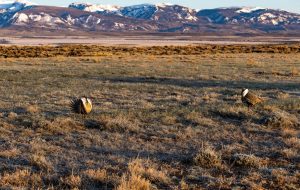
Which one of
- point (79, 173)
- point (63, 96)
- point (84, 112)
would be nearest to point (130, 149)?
point (79, 173)


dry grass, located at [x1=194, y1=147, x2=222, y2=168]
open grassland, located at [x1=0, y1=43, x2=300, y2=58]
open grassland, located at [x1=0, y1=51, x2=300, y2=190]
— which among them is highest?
dry grass, located at [x1=194, y1=147, x2=222, y2=168]

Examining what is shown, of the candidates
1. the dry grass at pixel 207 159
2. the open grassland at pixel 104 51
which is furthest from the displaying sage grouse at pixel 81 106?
the open grassland at pixel 104 51

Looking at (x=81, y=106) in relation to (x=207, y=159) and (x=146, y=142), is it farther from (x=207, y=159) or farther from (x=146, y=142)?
(x=207, y=159)

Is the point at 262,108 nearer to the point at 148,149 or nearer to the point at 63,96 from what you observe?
the point at 148,149

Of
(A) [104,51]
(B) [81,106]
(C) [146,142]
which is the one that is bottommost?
(A) [104,51]

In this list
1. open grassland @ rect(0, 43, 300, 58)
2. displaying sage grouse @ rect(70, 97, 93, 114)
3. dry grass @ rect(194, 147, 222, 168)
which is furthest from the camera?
open grassland @ rect(0, 43, 300, 58)

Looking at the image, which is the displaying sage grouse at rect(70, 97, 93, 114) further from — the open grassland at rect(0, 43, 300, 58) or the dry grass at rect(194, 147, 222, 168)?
the open grassland at rect(0, 43, 300, 58)

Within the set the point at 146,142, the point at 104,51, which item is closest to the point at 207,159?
the point at 146,142

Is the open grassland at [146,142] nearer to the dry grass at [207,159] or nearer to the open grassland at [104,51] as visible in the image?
the dry grass at [207,159]

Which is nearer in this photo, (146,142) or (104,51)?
(146,142)

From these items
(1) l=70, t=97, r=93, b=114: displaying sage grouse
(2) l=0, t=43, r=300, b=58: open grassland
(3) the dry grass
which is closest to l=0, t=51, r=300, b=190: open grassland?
(3) the dry grass

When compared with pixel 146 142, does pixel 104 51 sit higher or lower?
lower

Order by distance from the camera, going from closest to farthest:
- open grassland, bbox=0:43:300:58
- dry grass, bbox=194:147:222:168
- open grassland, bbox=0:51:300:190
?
open grassland, bbox=0:51:300:190 < dry grass, bbox=194:147:222:168 < open grassland, bbox=0:43:300:58

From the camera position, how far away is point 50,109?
13828 millimetres
